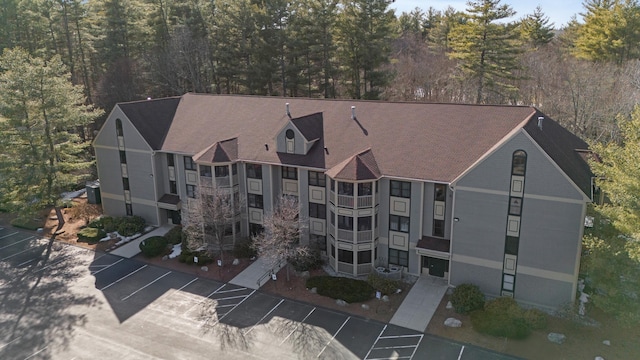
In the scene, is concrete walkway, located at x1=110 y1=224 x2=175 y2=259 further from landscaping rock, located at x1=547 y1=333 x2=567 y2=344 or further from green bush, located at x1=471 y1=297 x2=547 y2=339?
landscaping rock, located at x1=547 y1=333 x2=567 y2=344

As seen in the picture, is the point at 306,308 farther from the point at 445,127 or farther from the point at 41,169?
the point at 41,169

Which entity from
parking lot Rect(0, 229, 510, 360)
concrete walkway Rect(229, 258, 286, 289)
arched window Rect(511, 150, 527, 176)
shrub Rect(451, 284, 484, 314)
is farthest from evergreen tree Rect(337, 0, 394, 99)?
parking lot Rect(0, 229, 510, 360)

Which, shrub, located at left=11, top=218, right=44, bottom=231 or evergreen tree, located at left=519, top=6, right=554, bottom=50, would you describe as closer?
shrub, located at left=11, top=218, right=44, bottom=231

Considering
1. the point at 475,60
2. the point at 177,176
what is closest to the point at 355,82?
the point at 475,60

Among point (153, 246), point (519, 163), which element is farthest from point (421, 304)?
point (153, 246)

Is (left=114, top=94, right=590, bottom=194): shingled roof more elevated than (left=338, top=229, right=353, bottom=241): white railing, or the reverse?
(left=114, top=94, right=590, bottom=194): shingled roof

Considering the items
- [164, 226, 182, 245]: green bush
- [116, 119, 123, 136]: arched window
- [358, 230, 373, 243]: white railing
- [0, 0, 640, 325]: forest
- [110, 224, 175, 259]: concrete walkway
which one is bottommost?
[110, 224, 175, 259]: concrete walkway

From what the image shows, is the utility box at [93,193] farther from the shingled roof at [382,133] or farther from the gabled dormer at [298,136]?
the gabled dormer at [298,136]
